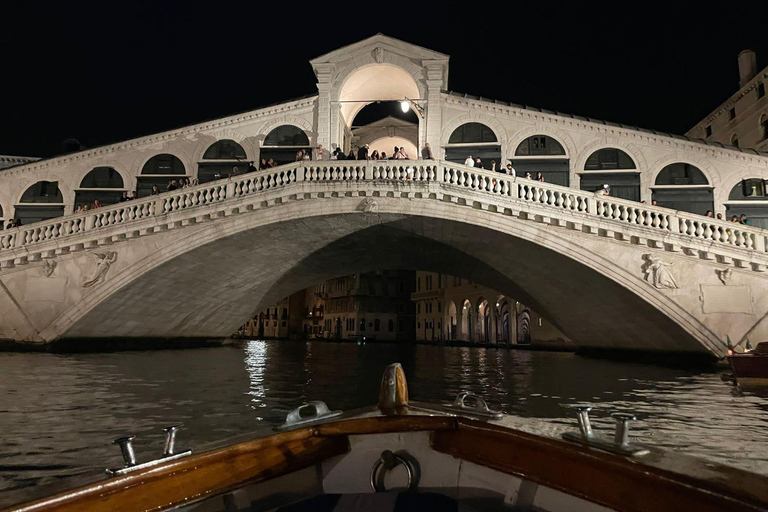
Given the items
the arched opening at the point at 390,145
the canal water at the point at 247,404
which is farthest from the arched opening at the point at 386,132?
the canal water at the point at 247,404

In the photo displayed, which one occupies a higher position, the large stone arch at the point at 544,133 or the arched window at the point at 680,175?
the large stone arch at the point at 544,133

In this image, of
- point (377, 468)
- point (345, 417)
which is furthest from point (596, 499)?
point (345, 417)

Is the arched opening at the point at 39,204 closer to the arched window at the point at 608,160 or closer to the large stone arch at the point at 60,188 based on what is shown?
the large stone arch at the point at 60,188

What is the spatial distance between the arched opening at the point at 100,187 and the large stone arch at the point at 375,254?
5.64 meters

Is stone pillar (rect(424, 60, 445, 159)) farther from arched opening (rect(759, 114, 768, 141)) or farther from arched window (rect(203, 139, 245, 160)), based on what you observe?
arched opening (rect(759, 114, 768, 141))

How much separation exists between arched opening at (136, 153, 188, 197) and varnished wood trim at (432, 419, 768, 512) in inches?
808

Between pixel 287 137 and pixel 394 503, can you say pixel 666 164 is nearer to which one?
pixel 287 137

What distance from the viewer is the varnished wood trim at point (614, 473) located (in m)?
1.63

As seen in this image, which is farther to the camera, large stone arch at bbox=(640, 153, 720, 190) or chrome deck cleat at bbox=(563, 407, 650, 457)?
large stone arch at bbox=(640, 153, 720, 190)

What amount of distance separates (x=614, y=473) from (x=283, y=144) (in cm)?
1981

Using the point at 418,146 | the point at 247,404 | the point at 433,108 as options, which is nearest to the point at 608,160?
the point at 433,108

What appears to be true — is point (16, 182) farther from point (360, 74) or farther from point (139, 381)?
point (139, 381)

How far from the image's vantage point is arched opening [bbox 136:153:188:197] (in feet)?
67.5

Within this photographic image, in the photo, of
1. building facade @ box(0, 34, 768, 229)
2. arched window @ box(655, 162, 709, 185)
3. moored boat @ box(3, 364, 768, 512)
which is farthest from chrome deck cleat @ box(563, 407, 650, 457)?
arched window @ box(655, 162, 709, 185)
